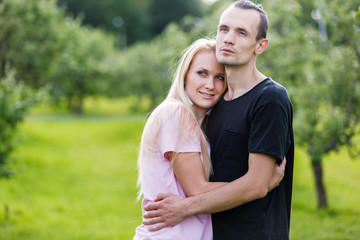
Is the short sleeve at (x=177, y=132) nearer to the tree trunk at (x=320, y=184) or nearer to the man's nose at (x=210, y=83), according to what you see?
the man's nose at (x=210, y=83)

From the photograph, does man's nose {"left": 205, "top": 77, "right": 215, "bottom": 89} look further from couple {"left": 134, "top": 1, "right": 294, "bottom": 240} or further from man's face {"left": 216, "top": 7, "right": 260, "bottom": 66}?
man's face {"left": 216, "top": 7, "right": 260, "bottom": 66}

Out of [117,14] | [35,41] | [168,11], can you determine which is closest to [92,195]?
[35,41]

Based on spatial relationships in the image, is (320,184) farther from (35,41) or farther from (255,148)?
(35,41)

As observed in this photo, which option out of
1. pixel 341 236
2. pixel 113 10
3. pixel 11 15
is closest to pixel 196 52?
pixel 341 236

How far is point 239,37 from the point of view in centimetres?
313

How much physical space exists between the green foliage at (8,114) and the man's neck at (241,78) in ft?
16.4

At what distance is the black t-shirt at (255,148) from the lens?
284 centimetres

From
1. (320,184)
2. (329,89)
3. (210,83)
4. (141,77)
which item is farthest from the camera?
(141,77)

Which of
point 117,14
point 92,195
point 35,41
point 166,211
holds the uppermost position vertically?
point 117,14

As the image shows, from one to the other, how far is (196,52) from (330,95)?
5.88 m

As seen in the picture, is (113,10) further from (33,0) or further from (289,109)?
(289,109)

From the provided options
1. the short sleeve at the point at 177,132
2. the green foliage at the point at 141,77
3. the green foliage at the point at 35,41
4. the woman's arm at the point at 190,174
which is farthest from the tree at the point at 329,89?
the green foliage at the point at 141,77

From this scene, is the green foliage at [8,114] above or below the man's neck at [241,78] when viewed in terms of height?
above

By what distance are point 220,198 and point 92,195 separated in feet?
31.5
